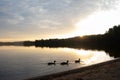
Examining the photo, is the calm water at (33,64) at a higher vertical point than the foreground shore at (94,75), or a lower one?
lower

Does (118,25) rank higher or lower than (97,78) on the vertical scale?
higher

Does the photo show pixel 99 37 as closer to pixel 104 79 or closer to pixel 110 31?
pixel 110 31

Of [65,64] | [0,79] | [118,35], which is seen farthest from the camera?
[118,35]

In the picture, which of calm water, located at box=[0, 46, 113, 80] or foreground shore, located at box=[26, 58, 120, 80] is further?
calm water, located at box=[0, 46, 113, 80]

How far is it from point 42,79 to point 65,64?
27167mm

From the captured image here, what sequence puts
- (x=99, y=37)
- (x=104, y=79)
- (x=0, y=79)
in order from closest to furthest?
(x=104, y=79) < (x=0, y=79) < (x=99, y=37)

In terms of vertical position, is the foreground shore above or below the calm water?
above

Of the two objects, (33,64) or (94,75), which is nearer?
(94,75)

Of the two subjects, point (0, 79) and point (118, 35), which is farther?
point (118, 35)

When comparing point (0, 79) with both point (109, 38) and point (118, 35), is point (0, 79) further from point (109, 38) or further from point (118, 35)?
point (109, 38)

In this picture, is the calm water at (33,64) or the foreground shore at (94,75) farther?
the calm water at (33,64)

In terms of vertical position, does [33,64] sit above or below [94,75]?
below

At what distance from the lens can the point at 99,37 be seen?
651 feet

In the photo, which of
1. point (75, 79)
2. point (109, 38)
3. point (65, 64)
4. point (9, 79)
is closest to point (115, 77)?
point (75, 79)
